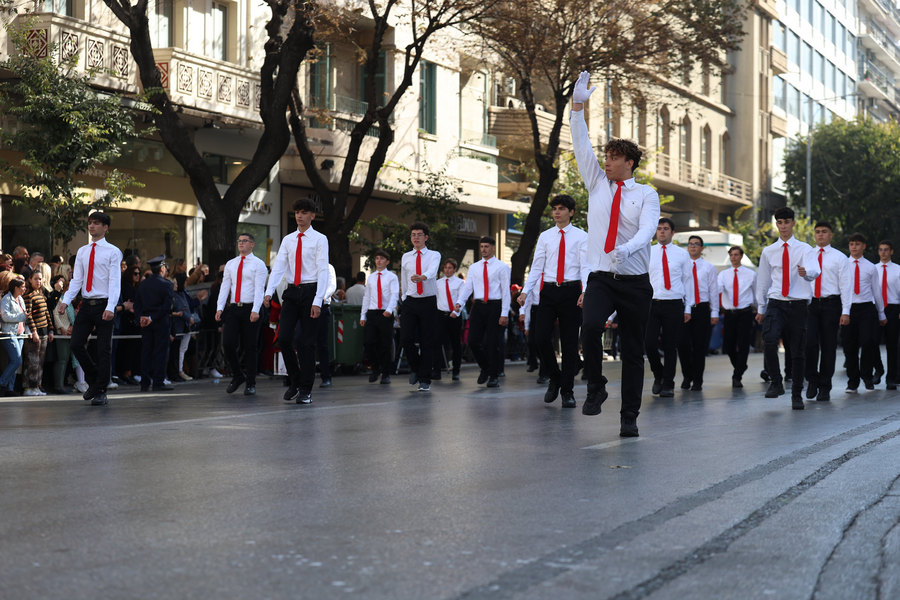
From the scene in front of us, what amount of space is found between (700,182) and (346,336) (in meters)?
36.6

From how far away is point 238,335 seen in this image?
14.5 metres

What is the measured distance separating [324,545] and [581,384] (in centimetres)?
1188

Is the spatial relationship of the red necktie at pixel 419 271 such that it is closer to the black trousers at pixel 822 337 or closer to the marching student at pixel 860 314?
the black trousers at pixel 822 337

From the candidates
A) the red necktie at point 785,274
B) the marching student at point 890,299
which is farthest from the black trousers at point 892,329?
the red necktie at point 785,274

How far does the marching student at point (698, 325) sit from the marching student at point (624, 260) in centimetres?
640

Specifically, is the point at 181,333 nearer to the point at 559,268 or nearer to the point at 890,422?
the point at 559,268

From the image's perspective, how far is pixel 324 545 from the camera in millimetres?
4957

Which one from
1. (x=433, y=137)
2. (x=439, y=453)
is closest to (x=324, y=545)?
(x=439, y=453)

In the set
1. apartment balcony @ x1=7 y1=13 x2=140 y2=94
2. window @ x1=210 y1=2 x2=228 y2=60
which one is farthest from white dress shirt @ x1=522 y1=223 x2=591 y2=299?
window @ x1=210 y1=2 x2=228 y2=60

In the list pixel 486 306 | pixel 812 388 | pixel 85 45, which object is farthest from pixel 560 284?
pixel 85 45

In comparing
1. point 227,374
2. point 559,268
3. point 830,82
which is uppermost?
point 830,82

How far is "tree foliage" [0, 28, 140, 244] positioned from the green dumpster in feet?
12.9

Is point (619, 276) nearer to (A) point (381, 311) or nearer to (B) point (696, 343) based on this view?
(B) point (696, 343)

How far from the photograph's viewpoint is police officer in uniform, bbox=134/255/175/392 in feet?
52.7
